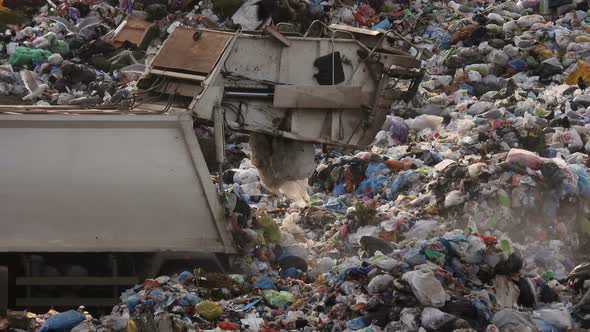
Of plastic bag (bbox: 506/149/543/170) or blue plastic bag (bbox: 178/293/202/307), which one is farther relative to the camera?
plastic bag (bbox: 506/149/543/170)

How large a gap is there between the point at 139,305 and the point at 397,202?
10.1ft

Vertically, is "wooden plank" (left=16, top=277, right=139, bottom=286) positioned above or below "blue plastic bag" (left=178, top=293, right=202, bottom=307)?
below

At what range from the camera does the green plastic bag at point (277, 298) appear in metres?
6.36

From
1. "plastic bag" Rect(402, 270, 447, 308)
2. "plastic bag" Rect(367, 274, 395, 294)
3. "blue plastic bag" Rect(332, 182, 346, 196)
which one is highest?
"plastic bag" Rect(402, 270, 447, 308)

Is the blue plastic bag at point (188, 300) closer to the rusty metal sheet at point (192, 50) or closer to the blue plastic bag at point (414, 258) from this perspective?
the blue plastic bag at point (414, 258)

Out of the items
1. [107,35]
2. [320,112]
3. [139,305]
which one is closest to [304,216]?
[320,112]

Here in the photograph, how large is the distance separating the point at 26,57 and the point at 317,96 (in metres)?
6.28

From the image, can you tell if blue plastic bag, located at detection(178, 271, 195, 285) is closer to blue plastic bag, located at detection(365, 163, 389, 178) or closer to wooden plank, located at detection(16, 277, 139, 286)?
wooden plank, located at detection(16, 277, 139, 286)

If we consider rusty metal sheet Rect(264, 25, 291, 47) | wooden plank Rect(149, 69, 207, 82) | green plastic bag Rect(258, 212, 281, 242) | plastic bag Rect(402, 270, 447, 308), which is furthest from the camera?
green plastic bag Rect(258, 212, 281, 242)

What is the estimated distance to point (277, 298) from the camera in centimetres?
641

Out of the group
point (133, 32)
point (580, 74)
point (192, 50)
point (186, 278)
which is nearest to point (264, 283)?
point (186, 278)

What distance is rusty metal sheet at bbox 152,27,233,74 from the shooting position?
7031 mm

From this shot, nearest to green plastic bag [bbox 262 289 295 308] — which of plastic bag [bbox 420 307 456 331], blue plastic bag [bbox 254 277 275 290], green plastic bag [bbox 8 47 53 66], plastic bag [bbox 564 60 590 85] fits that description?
blue plastic bag [bbox 254 277 275 290]

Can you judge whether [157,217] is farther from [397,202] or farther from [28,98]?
[28,98]
